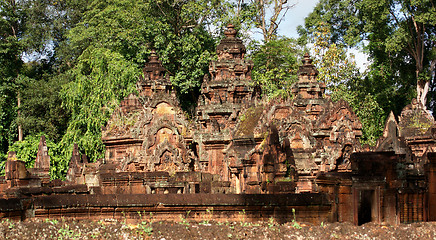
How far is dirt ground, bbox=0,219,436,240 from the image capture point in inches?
364

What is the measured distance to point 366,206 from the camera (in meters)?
11.2

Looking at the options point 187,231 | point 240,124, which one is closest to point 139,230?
point 187,231

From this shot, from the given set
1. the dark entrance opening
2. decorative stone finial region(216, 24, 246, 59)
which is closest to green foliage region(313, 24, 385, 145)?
decorative stone finial region(216, 24, 246, 59)

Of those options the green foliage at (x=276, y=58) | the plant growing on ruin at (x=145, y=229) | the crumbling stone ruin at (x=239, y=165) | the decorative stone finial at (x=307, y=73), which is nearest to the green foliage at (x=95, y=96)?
the crumbling stone ruin at (x=239, y=165)

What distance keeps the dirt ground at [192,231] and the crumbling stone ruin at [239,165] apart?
91 cm

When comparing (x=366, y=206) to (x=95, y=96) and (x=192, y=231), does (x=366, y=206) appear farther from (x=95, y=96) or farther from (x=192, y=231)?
(x=95, y=96)

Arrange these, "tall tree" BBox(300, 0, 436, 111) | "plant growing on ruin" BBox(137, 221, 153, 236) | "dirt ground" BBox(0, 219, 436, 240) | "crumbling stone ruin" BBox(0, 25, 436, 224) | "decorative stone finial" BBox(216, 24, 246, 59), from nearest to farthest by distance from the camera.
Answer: "dirt ground" BBox(0, 219, 436, 240)
"plant growing on ruin" BBox(137, 221, 153, 236)
"crumbling stone ruin" BBox(0, 25, 436, 224)
"decorative stone finial" BBox(216, 24, 246, 59)
"tall tree" BBox(300, 0, 436, 111)

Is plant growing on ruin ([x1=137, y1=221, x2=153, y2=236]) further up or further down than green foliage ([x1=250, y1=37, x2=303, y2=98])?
further down

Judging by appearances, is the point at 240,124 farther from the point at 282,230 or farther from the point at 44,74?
the point at 44,74

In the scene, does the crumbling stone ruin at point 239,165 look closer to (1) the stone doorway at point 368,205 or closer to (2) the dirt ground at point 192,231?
(1) the stone doorway at point 368,205

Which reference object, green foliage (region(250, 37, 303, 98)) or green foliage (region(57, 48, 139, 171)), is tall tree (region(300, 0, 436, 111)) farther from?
green foliage (region(57, 48, 139, 171))

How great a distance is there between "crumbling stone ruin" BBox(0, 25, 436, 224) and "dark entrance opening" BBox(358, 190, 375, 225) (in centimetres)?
2

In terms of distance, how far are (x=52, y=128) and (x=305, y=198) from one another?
31.5 meters

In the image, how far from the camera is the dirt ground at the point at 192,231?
926 cm
